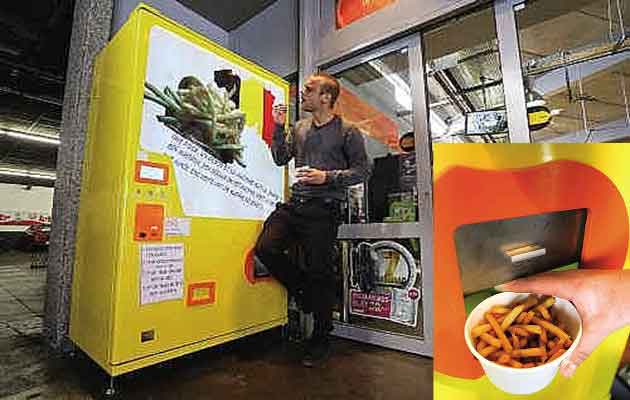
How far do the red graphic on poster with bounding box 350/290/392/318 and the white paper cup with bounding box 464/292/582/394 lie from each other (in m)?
1.25

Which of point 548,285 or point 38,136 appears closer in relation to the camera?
point 548,285

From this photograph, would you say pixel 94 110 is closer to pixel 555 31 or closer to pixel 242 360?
pixel 242 360

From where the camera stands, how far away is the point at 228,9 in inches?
111

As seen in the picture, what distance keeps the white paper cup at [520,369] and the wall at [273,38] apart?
7.51 ft

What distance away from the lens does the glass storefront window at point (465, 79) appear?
181 cm

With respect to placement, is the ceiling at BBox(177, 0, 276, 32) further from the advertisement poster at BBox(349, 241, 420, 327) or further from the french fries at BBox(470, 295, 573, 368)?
the french fries at BBox(470, 295, 573, 368)

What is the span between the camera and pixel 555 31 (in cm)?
234

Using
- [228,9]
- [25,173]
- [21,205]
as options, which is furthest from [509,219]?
[21,205]

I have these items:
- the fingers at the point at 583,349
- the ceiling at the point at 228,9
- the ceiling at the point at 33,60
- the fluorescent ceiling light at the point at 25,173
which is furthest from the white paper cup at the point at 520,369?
the fluorescent ceiling light at the point at 25,173

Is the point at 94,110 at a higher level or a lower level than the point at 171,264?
higher

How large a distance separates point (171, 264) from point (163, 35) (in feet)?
3.34

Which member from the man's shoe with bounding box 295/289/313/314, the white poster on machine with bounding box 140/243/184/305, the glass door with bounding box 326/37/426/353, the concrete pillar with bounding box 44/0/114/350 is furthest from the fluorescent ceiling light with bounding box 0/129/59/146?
the man's shoe with bounding box 295/289/313/314

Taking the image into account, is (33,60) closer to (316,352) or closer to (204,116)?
(204,116)

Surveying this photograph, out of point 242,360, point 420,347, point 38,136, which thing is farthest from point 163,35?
point 38,136
